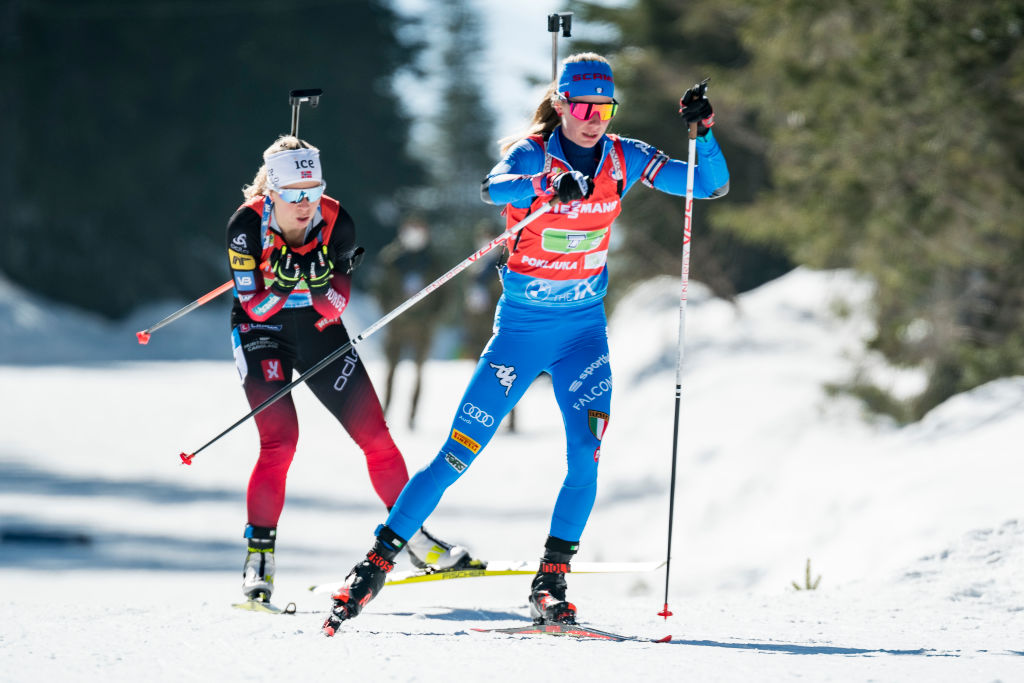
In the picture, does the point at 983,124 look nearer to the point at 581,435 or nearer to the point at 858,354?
the point at 858,354

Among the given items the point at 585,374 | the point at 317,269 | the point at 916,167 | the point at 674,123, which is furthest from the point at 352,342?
the point at 674,123

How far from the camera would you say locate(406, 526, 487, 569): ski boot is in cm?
574

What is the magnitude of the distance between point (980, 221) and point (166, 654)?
282 inches

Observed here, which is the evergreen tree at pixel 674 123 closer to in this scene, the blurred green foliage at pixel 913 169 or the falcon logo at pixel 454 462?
the blurred green foliage at pixel 913 169

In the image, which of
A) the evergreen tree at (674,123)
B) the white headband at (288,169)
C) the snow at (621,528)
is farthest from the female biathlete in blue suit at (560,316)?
the evergreen tree at (674,123)

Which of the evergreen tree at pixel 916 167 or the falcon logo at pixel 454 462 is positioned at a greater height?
the evergreen tree at pixel 916 167

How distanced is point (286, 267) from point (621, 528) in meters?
5.12

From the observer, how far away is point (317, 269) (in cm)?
540

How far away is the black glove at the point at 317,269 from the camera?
17.7 ft

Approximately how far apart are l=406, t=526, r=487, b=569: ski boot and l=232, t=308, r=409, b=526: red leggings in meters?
0.33

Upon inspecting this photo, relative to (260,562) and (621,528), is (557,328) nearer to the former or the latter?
(260,562)

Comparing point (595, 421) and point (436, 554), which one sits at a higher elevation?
point (595, 421)

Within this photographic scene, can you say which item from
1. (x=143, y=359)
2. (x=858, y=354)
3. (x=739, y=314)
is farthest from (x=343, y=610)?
(x=143, y=359)

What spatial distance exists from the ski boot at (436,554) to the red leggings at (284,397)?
334mm
